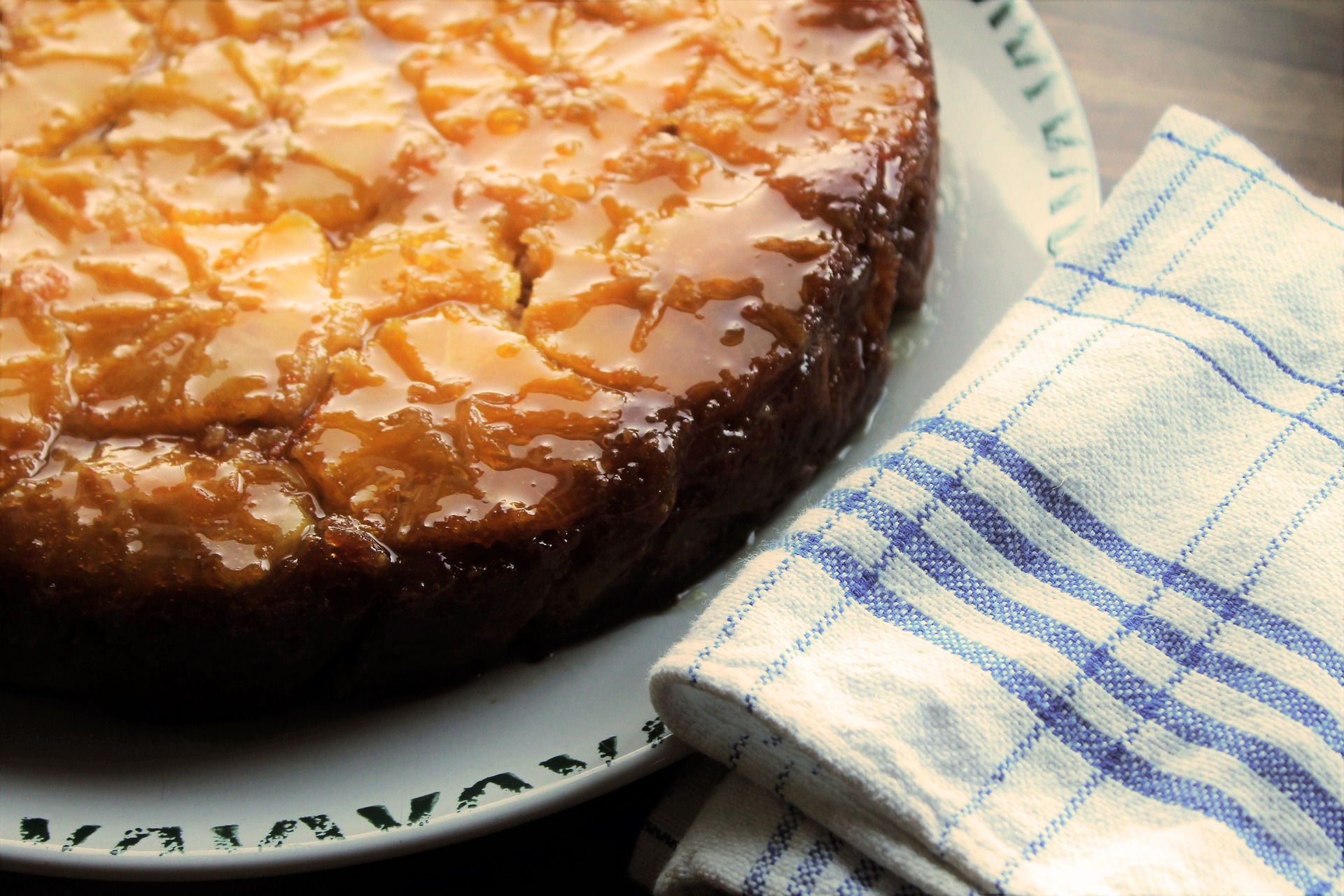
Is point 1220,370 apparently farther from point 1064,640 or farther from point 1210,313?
point 1064,640

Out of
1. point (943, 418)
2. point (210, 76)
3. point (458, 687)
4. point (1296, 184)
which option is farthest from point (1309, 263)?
point (210, 76)

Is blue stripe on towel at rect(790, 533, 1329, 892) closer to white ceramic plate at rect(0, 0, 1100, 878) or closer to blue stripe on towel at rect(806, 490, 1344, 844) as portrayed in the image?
blue stripe on towel at rect(806, 490, 1344, 844)

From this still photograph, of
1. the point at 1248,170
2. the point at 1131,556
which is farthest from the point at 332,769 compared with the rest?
the point at 1248,170

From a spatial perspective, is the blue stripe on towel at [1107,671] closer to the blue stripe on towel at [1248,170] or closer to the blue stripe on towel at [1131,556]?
the blue stripe on towel at [1131,556]

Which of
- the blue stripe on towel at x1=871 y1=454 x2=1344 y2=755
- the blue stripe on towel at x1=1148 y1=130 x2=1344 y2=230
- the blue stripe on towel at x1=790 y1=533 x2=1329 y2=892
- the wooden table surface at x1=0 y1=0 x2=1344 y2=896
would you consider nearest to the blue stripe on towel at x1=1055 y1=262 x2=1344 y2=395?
the blue stripe on towel at x1=1148 y1=130 x2=1344 y2=230

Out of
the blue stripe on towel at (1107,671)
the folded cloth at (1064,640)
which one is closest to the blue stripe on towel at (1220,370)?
the folded cloth at (1064,640)

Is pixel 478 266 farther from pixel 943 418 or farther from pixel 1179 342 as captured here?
pixel 1179 342
